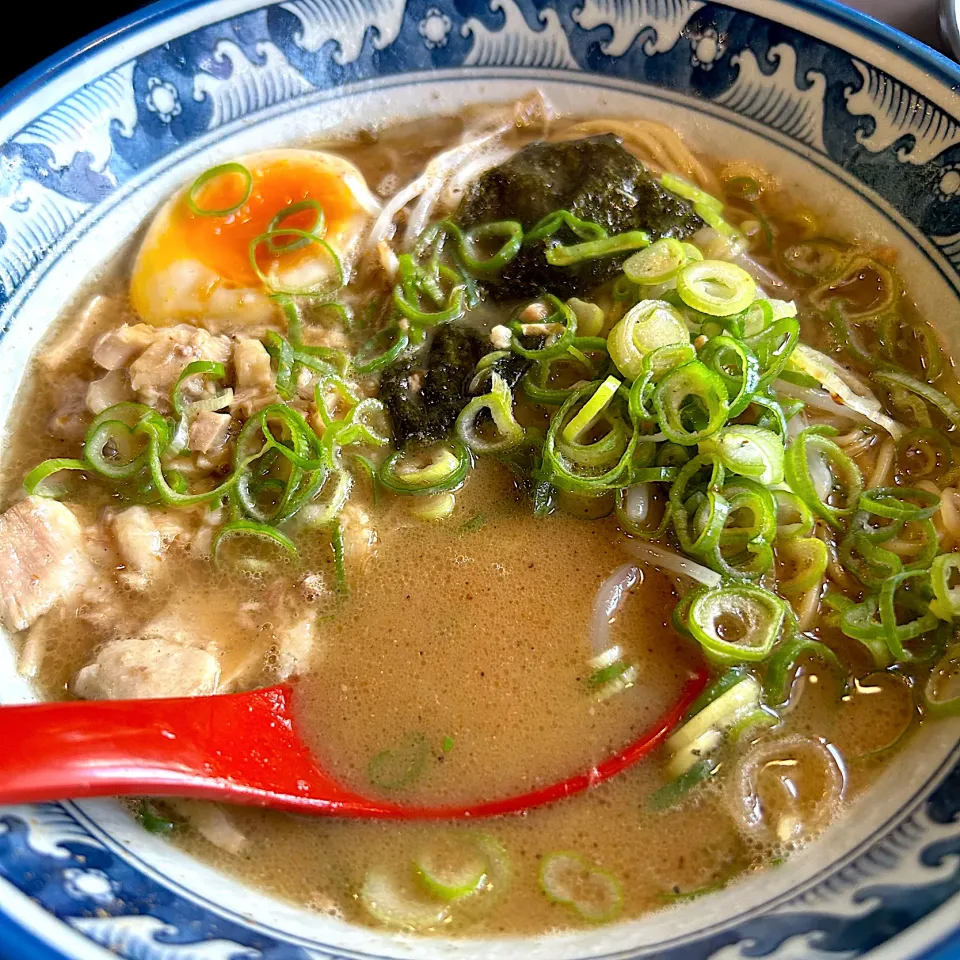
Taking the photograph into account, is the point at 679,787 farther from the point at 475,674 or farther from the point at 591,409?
the point at 591,409

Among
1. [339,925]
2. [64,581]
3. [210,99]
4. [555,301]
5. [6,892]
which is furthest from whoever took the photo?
[210,99]

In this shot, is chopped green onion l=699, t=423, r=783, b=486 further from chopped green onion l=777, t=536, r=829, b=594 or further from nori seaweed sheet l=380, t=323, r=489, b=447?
nori seaweed sheet l=380, t=323, r=489, b=447

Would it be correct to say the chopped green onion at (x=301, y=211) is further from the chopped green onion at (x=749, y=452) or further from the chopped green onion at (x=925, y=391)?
the chopped green onion at (x=925, y=391)

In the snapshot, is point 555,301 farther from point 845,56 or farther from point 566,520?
point 845,56

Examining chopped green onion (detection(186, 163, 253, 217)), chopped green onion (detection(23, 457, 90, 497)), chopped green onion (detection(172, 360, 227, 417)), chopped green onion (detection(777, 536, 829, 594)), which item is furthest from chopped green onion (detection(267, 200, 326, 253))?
chopped green onion (detection(777, 536, 829, 594))

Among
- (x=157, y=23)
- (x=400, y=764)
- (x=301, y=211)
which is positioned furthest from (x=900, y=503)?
(x=157, y=23)

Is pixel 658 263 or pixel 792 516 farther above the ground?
pixel 658 263

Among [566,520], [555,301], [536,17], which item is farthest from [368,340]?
[536,17]
